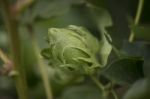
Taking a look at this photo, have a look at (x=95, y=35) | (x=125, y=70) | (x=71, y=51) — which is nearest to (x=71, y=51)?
(x=71, y=51)

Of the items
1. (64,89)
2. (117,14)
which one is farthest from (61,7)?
(64,89)

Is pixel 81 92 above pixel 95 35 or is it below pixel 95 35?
below

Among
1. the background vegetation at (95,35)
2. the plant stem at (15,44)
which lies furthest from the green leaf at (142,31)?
the plant stem at (15,44)

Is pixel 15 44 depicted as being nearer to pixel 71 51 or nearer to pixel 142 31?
pixel 71 51

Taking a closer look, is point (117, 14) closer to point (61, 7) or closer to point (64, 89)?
point (61, 7)

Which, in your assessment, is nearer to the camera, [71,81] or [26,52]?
[71,81]

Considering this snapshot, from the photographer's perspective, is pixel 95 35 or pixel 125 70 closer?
pixel 125 70

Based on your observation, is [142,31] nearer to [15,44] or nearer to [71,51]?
[71,51]
